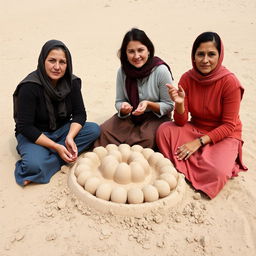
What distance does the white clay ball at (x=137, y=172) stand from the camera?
107 inches

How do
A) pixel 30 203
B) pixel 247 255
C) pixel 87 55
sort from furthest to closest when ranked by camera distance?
1. pixel 87 55
2. pixel 30 203
3. pixel 247 255

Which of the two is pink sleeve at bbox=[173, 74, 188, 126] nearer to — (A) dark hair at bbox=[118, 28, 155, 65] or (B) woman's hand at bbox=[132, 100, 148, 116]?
(B) woman's hand at bbox=[132, 100, 148, 116]

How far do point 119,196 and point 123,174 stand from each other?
208 mm

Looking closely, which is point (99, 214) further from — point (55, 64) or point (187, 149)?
point (55, 64)

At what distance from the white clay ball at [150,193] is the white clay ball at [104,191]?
0.31 m

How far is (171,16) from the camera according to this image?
11398 millimetres

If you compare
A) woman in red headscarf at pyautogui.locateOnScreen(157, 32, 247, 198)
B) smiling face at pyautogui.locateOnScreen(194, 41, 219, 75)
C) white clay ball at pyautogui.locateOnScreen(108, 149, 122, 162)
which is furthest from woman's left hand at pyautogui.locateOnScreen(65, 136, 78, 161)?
smiling face at pyautogui.locateOnScreen(194, 41, 219, 75)

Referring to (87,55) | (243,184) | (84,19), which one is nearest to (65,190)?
(243,184)

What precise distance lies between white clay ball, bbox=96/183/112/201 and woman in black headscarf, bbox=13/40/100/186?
0.59 meters

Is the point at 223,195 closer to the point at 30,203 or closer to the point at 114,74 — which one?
the point at 30,203

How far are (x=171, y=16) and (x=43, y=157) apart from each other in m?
9.84

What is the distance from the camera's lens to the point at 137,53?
318 centimetres

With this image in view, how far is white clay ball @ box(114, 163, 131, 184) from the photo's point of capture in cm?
268

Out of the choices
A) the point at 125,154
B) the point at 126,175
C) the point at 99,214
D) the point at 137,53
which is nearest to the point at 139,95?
the point at 137,53
